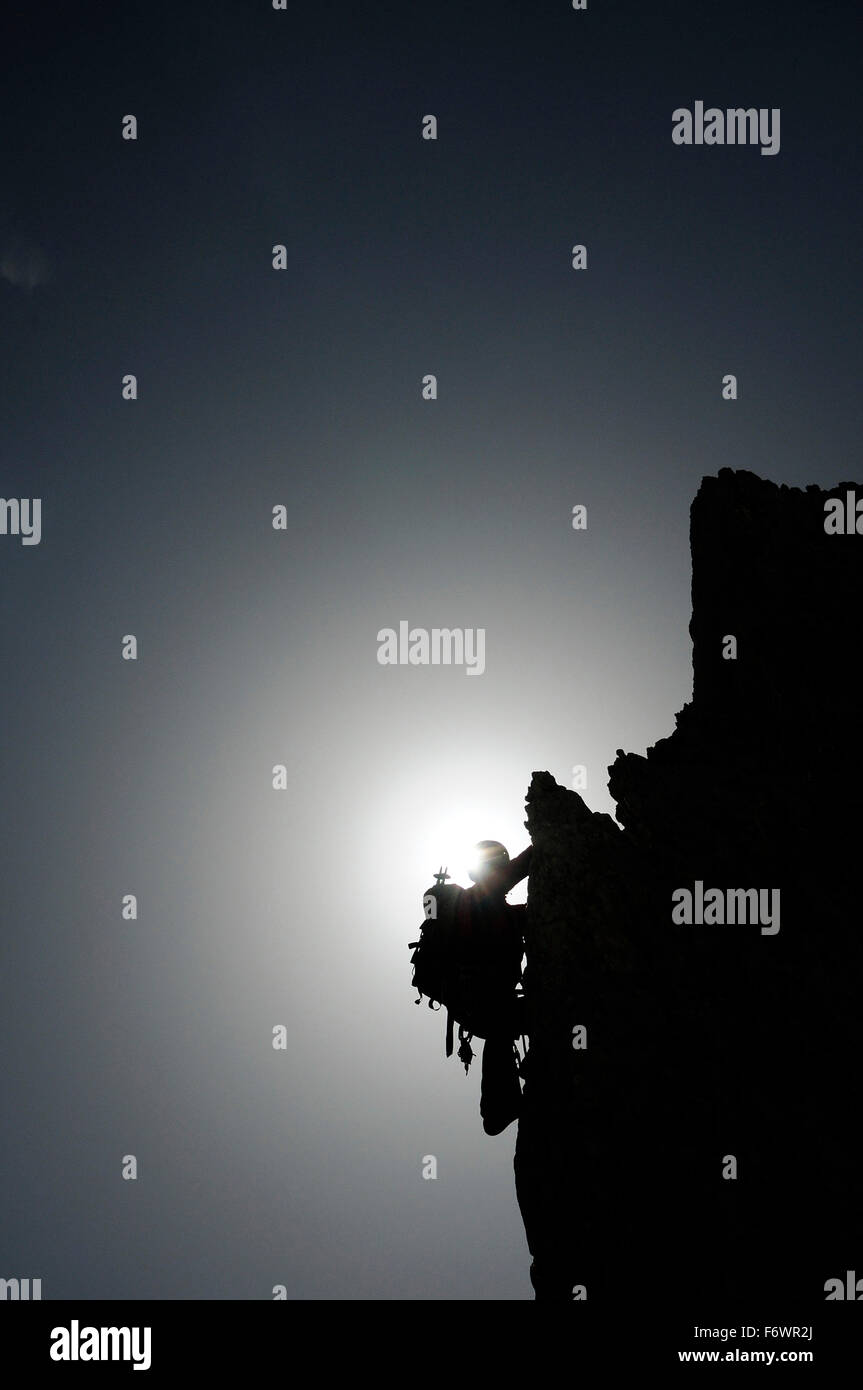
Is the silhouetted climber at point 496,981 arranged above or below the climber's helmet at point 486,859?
below

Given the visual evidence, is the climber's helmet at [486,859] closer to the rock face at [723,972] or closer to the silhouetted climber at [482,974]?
the silhouetted climber at [482,974]

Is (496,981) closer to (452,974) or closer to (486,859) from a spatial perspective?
(452,974)

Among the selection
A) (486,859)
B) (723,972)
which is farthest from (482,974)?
(723,972)

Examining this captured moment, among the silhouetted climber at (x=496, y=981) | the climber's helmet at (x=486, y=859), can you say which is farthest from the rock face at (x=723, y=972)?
the climber's helmet at (x=486, y=859)

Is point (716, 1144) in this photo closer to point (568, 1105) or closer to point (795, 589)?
point (568, 1105)

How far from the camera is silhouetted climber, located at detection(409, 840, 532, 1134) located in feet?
47.8

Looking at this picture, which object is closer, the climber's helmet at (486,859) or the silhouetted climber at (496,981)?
the silhouetted climber at (496,981)

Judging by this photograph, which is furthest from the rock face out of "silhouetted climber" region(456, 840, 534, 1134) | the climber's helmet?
the climber's helmet

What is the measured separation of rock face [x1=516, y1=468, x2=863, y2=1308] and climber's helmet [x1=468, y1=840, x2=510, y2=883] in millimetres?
994

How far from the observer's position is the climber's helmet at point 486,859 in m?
15.2

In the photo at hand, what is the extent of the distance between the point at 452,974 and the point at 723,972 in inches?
214

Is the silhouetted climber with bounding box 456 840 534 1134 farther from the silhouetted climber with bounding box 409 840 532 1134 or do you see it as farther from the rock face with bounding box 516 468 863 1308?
the rock face with bounding box 516 468 863 1308

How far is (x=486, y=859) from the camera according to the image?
50.2ft
